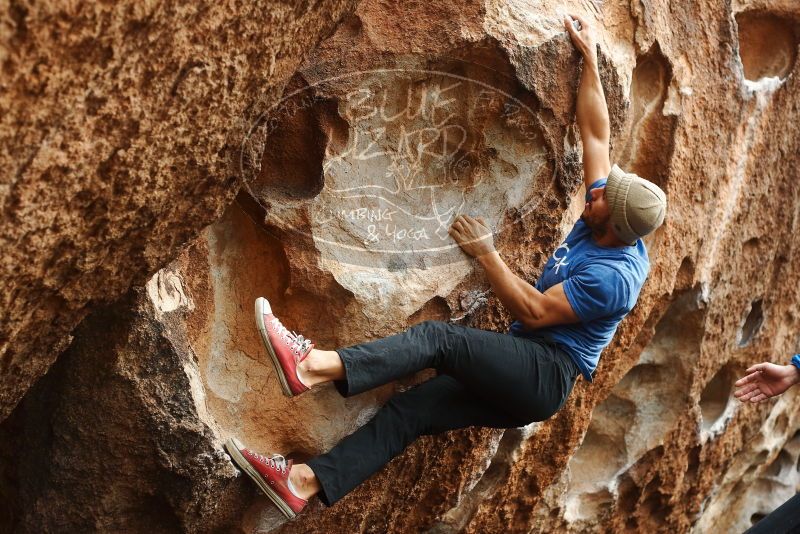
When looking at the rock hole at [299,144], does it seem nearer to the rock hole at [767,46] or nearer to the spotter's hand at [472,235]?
the spotter's hand at [472,235]

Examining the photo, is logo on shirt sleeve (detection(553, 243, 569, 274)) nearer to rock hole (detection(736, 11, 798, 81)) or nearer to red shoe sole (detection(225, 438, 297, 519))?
red shoe sole (detection(225, 438, 297, 519))

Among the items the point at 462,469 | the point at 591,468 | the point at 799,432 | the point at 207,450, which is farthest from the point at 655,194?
the point at 799,432

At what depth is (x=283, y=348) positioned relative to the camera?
2.47 meters

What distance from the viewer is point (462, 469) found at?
323cm

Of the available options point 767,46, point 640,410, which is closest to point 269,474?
point 640,410

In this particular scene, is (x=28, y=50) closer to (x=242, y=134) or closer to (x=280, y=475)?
(x=242, y=134)

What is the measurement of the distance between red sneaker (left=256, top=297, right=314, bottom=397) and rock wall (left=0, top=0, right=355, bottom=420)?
310 mm

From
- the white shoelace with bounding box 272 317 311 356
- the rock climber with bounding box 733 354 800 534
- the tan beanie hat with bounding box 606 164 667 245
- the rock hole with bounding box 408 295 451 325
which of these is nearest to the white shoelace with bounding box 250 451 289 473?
the white shoelace with bounding box 272 317 311 356

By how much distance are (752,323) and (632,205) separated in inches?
82.8

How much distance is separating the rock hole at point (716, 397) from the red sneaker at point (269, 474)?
98.6 inches

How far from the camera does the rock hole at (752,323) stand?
173 inches

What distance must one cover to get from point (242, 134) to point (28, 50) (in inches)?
25.3

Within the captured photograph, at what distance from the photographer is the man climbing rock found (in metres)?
2.56

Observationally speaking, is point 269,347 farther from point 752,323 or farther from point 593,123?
point 752,323
